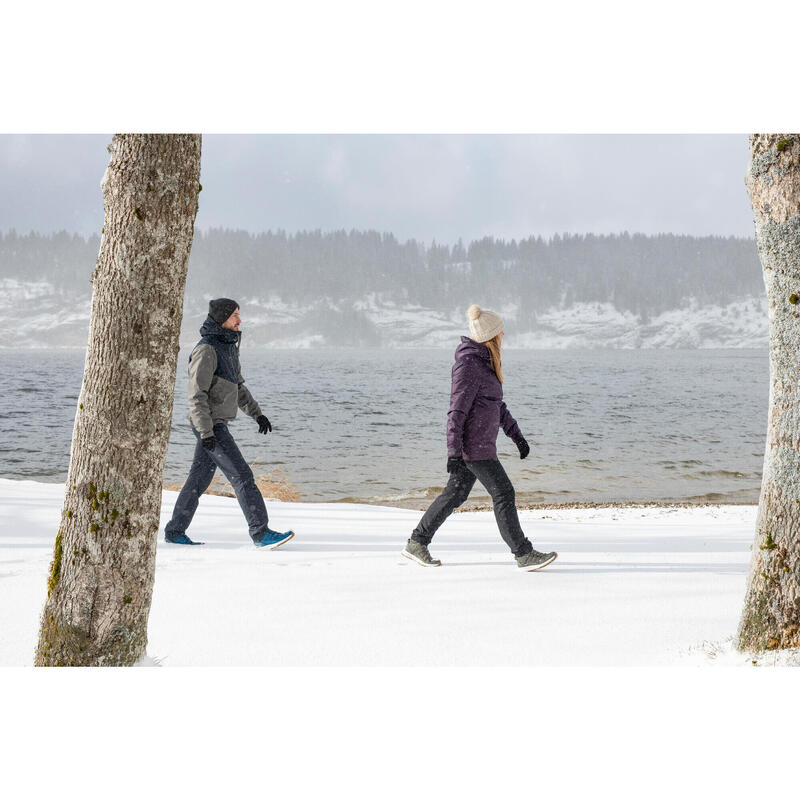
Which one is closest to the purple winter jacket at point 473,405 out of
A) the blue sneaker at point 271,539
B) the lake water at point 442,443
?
the blue sneaker at point 271,539

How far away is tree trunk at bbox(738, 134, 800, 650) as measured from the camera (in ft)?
9.91

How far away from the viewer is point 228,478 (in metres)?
5.61

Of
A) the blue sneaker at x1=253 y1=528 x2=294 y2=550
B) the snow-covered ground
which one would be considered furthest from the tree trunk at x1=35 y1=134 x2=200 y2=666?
the blue sneaker at x1=253 y1=528 x2=294 y2=550

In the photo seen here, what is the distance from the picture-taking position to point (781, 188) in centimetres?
303

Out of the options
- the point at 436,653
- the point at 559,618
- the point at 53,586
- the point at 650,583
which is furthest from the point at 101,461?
the point at 650,583

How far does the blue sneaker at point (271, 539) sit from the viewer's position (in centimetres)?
580

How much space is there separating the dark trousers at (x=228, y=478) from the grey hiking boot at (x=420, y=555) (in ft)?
4.28

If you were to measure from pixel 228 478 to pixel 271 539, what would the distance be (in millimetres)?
661

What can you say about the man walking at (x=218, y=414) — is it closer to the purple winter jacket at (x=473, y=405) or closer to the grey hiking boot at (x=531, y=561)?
the purple winter jacket at (x=473, y=405)

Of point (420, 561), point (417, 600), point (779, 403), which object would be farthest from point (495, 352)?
point (779, 403)

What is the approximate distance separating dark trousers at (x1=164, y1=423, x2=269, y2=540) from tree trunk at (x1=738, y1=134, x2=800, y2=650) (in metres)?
3.74

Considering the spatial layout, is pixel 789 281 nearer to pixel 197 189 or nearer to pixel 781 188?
pixel 781 188

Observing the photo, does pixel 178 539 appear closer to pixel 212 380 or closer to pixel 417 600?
pixel 212 380
